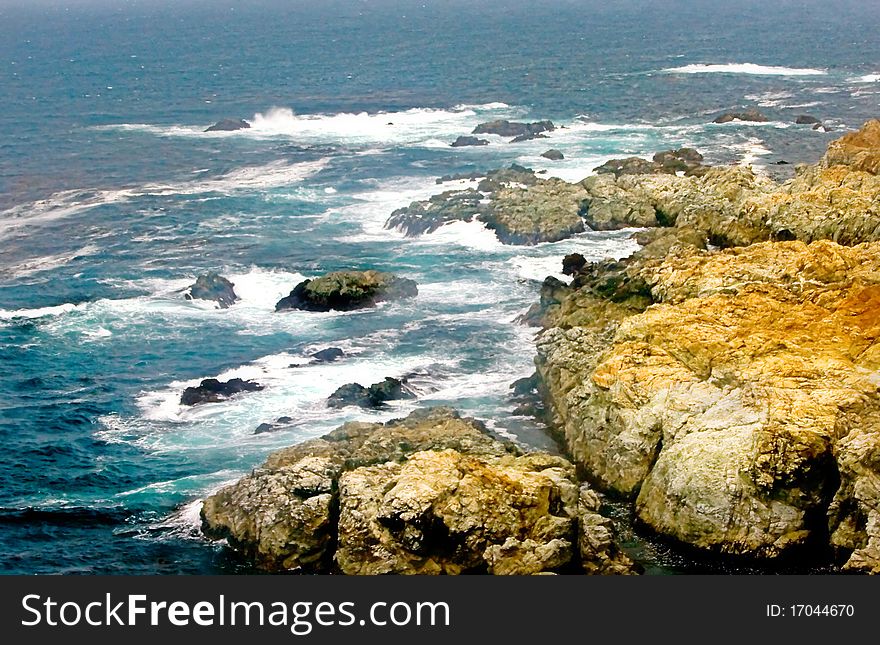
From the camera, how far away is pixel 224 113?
468 ft

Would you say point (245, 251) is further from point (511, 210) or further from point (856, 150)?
point (856, 150)

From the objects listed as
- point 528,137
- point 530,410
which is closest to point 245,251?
point 530,410

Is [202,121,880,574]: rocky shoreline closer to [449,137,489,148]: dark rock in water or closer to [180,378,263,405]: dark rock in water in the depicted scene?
[180,378,263,405]: dark rock in water

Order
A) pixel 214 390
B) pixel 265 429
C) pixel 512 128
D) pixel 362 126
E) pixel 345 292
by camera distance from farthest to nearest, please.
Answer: pixel 362 126
pixel 512 128
pixel 345 292
pixel 214 390
pixel 265 429

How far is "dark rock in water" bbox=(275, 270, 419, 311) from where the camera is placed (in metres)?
68.2

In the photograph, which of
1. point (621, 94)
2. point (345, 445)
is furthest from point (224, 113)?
point (345, 445)

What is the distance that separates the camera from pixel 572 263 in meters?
71.2

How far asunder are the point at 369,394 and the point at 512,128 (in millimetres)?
72632

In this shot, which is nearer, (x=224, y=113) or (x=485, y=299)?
(x=485, y=299)

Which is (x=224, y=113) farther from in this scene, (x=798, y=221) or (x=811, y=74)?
(x=798, y=221)

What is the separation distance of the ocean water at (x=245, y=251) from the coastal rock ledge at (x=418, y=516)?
7.63 feet

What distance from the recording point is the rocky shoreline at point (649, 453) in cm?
3697

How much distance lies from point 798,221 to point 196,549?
40951 mm

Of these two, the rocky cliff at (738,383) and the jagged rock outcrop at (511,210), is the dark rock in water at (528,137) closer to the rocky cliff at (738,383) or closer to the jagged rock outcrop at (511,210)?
the jagged rock outcrop at (511,210)
